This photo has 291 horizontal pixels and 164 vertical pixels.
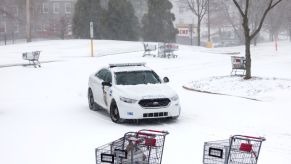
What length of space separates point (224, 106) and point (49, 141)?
683 cm

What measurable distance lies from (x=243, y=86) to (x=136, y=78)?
6.27m

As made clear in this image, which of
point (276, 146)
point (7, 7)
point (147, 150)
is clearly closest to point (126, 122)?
point (276, 146)

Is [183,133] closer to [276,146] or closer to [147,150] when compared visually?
[276,146]

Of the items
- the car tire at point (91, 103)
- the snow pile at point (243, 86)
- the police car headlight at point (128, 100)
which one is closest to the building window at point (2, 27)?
the snow pile at point (243, 86)

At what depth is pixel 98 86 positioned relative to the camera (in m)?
16.9

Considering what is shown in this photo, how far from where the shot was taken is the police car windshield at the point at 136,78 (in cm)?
1590

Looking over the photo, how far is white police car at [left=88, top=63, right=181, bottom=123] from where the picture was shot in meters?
14.5

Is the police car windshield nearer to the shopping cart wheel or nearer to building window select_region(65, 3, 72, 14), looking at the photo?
the shopping cart wheel

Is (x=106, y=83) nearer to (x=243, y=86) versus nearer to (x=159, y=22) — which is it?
(x=243, y=86)

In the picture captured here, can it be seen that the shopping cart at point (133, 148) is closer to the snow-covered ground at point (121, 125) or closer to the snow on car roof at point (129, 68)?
the snow-covered ground at point (121, 125)

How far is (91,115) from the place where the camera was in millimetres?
16641

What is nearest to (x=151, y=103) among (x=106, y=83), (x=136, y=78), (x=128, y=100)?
(x=128, y=100)

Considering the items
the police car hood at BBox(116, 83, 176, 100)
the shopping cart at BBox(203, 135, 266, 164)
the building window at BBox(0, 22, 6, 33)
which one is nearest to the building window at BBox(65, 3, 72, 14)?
the building window at BBox(0, 22, 6, 33)

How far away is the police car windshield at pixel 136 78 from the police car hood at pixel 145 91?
0.45 meters
